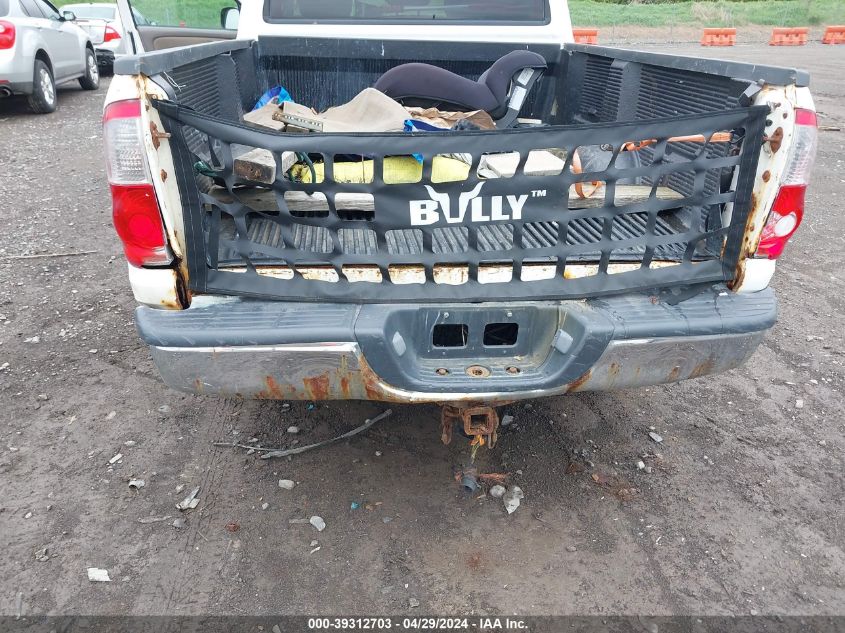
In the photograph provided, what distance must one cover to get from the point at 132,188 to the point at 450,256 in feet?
3.26

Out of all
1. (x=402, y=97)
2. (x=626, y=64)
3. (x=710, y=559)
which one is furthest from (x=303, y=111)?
(x=710, y=559)

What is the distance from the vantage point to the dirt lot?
2.11m

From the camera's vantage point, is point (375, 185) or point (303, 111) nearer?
point (375, 185)

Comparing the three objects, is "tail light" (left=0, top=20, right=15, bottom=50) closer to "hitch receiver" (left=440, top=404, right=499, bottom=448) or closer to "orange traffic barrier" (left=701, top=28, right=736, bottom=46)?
"hitch receiver" (left=440, top=404, right=499, bottom=448)

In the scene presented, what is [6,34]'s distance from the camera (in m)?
7.75

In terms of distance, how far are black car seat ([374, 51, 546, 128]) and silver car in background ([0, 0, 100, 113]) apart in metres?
6.98

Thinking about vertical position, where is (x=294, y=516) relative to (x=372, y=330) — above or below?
below

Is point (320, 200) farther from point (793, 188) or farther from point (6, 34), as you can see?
point (6, 34)

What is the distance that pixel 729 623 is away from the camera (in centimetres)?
201

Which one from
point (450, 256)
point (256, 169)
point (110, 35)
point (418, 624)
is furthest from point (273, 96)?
point (110, 35)

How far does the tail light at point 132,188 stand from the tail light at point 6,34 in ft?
26.0

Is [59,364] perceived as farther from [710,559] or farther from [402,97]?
[710,559]

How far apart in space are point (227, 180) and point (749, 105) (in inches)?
65.4

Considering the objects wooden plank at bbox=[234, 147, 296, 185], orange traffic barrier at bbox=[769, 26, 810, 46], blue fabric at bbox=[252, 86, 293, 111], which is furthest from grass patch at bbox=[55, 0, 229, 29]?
orange traffic barrier at bbox=[769, 26, 810, 46]
